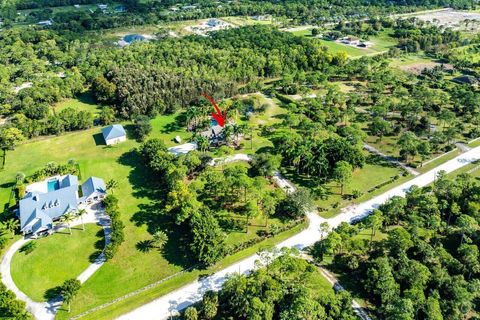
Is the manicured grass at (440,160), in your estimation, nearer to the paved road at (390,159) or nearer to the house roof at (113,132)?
the paved road at (390,159)

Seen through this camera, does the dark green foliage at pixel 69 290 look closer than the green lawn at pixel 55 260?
Yes

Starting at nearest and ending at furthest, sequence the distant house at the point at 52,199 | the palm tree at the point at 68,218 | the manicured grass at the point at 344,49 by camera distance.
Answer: the palm tree at the point at 68,218 < the distant house at the point at 52,199 < the manicured grass at the point at 344,49

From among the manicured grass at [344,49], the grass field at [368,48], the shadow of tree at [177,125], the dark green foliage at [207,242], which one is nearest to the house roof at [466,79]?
the grass field at [368,48]

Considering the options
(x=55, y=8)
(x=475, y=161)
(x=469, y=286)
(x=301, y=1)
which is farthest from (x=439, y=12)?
(x=55, y=8)

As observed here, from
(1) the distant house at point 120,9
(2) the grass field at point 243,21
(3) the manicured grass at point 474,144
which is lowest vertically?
(3) the manicured grass at point 474,144

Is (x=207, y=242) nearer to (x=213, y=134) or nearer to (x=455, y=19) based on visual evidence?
(x=213, y=134)

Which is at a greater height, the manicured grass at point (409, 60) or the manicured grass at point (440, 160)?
the manicured grass at point (409, 60)

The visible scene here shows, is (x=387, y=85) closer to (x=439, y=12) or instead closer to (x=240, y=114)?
(x=240, y=114)
